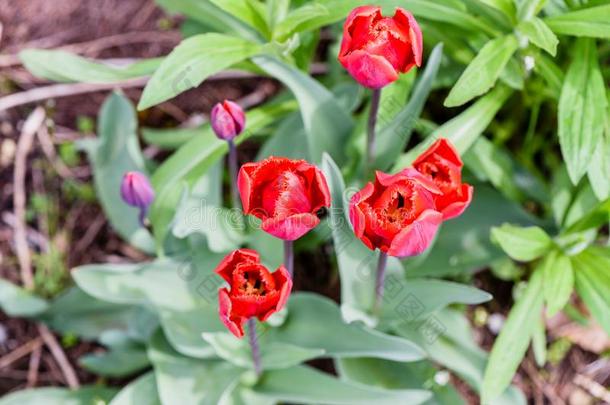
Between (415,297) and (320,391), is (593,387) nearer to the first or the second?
(415,297)

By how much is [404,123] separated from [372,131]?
0.10 metres

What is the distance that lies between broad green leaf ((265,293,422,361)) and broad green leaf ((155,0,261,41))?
587mm

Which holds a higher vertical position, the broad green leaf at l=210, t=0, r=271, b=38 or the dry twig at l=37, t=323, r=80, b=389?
the broad green leaf at l=210, t=0, r=271, b=38

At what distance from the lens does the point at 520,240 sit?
5.08 ft

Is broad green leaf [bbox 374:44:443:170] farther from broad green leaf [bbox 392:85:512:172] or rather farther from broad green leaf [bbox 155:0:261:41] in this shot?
broad green leaf [bbox 155:0:261:41]

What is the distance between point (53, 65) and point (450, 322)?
106 centimetres

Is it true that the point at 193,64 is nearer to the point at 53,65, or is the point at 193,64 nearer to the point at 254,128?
the point at 254,128

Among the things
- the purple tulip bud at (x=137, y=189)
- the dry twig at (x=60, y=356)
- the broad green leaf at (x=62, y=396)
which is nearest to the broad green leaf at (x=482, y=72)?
the purple tulip bud at (x=137, y=189)

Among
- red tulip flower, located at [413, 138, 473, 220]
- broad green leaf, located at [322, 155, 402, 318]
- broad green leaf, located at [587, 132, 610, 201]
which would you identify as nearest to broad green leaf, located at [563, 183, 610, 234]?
broad green leaf, located at [587, 132, 610, 201]

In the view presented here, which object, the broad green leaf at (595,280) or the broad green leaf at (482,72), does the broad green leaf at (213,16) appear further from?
the broad green leaf at (595,280)

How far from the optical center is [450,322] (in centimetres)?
181

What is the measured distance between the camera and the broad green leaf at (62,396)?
1785mm

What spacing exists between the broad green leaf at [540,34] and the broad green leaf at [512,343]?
48cm

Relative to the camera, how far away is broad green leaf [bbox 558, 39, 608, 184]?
4.67ft
